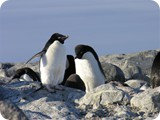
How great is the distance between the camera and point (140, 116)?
263 inches

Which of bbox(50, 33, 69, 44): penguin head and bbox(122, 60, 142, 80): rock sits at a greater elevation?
bbox(50, 33, 69, 44): penguin head

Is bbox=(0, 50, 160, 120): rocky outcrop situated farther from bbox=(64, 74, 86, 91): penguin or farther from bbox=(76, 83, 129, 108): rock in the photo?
bbox=(64, 74, 86, 91): penguin

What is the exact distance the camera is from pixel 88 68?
10.3 meters

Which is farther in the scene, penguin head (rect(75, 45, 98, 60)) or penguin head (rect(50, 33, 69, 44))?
penguin head (rect(75, 45, 98, 60))

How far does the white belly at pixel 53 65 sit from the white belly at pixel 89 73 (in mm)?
1240

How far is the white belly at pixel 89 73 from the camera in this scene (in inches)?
405

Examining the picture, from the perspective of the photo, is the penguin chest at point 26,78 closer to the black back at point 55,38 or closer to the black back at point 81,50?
the black back at point 81,50

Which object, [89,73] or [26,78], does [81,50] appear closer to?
[89,73]

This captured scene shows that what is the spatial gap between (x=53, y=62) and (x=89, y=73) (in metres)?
1.43

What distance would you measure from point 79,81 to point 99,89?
2.42m

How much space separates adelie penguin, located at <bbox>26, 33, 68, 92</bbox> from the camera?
9.02 metres

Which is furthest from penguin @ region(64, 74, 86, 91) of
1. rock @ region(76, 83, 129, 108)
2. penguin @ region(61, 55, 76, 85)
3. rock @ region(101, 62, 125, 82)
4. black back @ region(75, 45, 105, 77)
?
rock @ region(101, 62, 125, 82)

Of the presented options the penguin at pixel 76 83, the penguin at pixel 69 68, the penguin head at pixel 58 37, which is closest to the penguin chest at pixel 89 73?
the penguin at pixel 76 83

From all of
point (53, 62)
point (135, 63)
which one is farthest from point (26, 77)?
point (135, 63)
